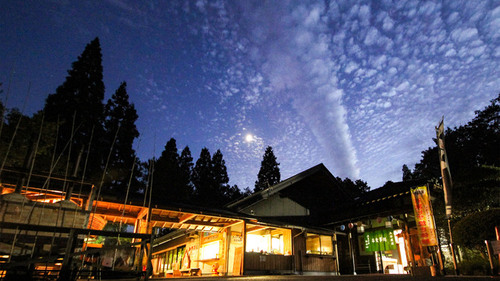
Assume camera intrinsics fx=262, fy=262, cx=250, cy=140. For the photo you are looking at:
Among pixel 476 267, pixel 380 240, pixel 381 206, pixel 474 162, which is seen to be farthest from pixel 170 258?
pixel 474 162

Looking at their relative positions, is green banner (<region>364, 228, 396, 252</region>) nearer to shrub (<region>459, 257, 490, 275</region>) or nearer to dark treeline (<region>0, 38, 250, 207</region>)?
shrub (<region>459, 257, 490, 275</region>)

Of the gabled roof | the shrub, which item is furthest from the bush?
the gabled roof

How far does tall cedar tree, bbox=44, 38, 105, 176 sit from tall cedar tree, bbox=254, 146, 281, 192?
1834 centimetres

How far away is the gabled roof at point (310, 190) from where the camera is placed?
47.7 feet

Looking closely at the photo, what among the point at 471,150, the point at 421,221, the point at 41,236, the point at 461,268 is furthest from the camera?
the point at 471,150

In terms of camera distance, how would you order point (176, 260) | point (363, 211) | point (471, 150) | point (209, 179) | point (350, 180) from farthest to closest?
1. point (350, 180)
2. point (209, 179)
3. point (471, 150)
4. point (176, 260)
5. point (363, 211)

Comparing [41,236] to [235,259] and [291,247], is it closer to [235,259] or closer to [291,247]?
[235,259]

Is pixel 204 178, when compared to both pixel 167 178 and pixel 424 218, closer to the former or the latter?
pixel 167 178

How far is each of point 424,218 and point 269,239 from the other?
6945mm

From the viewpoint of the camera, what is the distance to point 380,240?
13672 millimetres

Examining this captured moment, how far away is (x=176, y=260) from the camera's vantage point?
17.7 meters

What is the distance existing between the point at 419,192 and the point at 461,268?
8.93ft

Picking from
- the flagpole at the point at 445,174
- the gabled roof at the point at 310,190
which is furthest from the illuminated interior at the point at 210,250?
the flagpole at the point at 445,174

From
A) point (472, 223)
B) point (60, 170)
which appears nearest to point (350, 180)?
point (472, 223)
